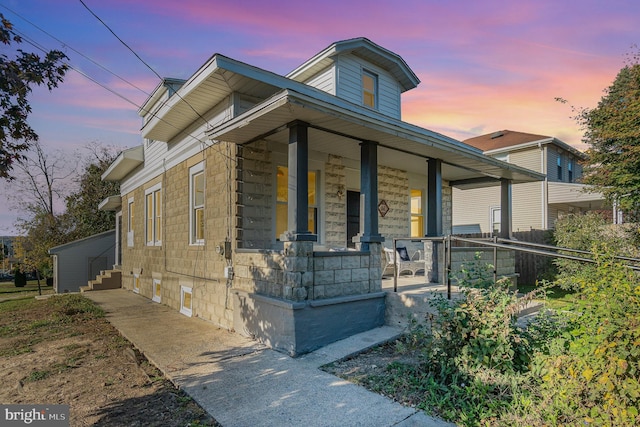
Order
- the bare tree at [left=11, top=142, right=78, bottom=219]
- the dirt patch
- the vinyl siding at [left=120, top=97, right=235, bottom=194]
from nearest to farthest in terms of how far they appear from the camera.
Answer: the dirt patch, the vinyl siding at [left=120, top=97, right=235, bottom=194], the bare tree at [left=11, top=142, right=78, bottom=219]

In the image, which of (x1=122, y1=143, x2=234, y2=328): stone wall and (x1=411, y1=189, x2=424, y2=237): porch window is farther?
(x1=411, y1=189, x2=424, y2=237): porch window

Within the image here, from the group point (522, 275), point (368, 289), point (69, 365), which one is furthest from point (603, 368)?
point (522, 275)

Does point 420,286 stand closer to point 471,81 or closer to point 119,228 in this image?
point 471,81

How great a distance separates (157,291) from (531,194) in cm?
1764

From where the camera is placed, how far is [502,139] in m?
20.6

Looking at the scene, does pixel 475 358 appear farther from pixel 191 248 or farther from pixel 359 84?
pixel 359 84

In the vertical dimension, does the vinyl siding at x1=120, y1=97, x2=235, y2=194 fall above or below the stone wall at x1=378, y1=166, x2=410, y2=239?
above

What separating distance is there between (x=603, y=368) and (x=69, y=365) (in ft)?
20.6

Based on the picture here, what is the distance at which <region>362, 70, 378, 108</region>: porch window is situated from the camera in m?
10.5

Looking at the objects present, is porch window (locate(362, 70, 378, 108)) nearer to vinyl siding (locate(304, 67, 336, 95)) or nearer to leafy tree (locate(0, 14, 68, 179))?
vinyl siding (locate(304, 67, 336, 95))

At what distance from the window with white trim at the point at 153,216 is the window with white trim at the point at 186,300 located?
2.62m

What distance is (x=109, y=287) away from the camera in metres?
15.2

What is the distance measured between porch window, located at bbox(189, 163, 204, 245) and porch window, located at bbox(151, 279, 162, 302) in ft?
10.6

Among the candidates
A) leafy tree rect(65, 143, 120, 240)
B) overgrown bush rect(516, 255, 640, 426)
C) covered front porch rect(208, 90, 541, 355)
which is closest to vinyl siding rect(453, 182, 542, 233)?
covered front porch rect(208, 90, 541, 355)
